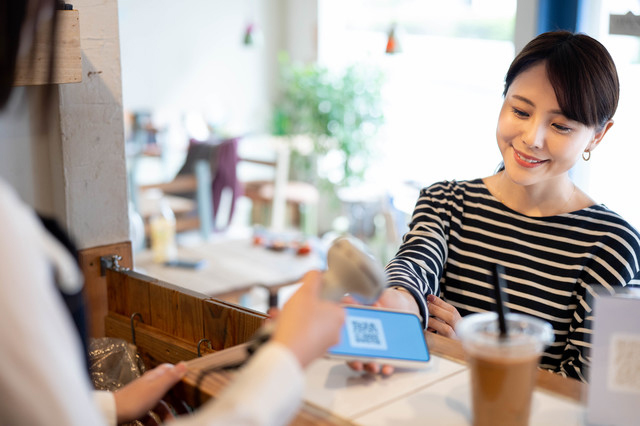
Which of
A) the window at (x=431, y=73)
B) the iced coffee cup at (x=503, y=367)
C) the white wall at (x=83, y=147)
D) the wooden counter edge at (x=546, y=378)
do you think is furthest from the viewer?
the window at (x=431, y=73)

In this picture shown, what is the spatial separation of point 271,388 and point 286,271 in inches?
109

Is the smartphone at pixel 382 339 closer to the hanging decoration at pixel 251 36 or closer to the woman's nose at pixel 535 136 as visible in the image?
the woman's nose at pixel 535 136

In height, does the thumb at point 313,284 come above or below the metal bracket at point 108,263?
above

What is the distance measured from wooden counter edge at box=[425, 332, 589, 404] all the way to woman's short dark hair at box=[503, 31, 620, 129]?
625mm

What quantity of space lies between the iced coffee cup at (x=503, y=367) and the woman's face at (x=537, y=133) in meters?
0.74

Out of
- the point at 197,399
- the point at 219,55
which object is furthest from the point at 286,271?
the point at 219,55

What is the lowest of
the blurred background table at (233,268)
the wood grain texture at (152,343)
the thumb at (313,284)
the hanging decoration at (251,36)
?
the blurred background table at (233,268)

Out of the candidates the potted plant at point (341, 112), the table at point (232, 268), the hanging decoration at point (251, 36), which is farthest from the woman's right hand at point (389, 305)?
the hanging decoration at point (251, 36)

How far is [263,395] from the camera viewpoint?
768 millimetres

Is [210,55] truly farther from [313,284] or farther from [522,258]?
[313,284]

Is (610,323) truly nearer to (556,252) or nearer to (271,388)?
(271,388)

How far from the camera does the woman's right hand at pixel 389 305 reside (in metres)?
1.06

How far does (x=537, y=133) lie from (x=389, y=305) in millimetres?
539

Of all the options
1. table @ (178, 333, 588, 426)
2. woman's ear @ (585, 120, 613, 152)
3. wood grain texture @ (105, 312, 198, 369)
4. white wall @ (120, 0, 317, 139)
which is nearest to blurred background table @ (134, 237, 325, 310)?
wood grain texture @ (105, 312, 198, 369)
